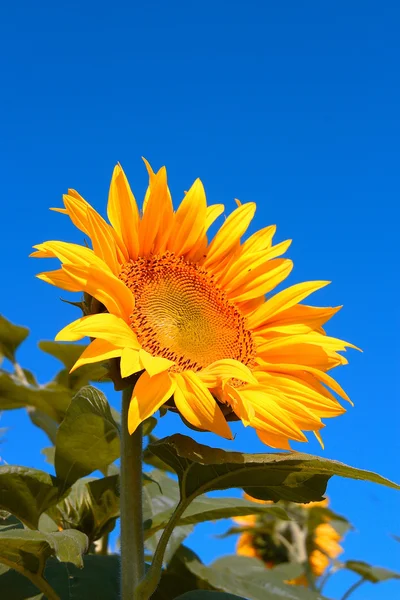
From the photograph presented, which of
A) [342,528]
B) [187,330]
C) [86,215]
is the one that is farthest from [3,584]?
[342,528]

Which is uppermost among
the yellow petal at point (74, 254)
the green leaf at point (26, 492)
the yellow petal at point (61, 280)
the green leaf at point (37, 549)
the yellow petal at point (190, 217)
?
the yellow petal at point (190, 217)

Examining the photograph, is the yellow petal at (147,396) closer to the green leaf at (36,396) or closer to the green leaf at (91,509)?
the green leaf at (91,509)

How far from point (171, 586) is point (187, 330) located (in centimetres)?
77

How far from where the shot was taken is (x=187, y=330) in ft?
5.33

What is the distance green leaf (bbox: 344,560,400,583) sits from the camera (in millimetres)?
3293

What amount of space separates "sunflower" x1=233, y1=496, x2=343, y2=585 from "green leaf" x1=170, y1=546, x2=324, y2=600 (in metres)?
→ 1.81

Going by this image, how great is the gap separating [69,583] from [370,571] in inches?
83.2

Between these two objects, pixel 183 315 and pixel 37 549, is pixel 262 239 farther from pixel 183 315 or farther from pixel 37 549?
pixel 37 549

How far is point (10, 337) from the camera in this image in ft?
8.16

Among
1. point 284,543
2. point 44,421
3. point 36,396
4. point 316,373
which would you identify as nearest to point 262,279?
point 316,373

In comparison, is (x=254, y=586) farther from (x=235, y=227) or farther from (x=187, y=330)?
(x=235, y=227)

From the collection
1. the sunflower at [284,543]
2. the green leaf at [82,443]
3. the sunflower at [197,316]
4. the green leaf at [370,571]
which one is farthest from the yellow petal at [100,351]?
the sunflower at [284,543]

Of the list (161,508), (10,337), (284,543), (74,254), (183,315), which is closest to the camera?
(74,254)

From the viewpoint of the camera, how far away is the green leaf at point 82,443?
154 centimetres
